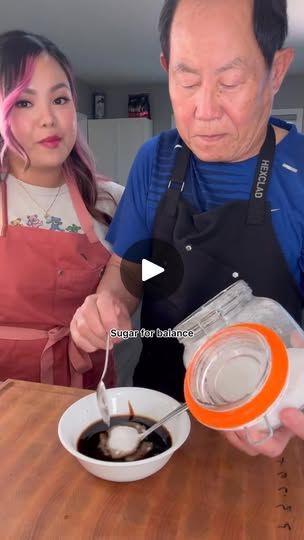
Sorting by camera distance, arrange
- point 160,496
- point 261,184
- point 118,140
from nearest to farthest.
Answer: point 160,496 → point 261,184 → point 118,140

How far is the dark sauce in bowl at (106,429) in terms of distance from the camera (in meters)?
0.60

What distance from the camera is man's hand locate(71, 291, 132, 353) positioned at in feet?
2.27

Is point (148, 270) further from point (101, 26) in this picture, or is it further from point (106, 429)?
point (101, 26)

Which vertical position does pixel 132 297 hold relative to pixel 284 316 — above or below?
below

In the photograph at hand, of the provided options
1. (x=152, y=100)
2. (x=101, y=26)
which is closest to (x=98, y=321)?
(x=101, y=26)

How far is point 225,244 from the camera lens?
31.8 inches

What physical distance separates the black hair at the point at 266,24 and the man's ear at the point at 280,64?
0.01 metres

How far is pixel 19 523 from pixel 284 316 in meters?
0.43

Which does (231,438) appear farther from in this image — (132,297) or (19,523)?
(132,297)

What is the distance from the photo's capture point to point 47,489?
1.88ft

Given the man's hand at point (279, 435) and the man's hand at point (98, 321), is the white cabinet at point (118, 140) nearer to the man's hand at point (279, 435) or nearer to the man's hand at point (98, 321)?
the man's hand at point (98, 321)

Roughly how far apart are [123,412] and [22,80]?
0.71 metres

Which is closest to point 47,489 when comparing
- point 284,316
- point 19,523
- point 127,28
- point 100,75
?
point 19,523

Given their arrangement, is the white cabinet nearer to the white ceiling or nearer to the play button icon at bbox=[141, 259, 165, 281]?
the white ceiling
